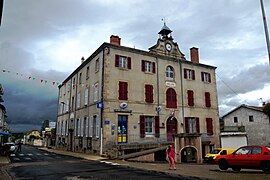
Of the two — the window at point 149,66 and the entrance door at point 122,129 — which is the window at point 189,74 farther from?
the entrance door at point 122,129

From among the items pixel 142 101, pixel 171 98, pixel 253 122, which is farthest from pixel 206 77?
pixel 253 122

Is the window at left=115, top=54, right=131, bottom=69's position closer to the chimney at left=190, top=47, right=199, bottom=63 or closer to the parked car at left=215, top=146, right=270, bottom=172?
the chimney at left=190, top=47, right=199, bottom=63

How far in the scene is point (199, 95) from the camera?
26.8 meters

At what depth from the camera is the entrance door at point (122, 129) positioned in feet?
66.9

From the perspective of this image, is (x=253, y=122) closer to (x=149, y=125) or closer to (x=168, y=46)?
(x=168, y=46)

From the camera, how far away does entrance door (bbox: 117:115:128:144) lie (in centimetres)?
2041

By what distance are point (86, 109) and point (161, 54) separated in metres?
9.80

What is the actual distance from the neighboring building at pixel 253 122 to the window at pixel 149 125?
12314mm

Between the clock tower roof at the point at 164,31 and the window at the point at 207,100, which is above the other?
the clock tower roof at the point at 164,31

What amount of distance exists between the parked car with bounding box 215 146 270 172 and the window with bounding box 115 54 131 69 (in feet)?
41.9

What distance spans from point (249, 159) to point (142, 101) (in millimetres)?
12508

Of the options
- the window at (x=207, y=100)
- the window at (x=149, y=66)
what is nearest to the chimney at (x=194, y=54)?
the window at (x=207, y=100)

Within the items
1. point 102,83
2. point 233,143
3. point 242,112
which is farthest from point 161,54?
point 242,112

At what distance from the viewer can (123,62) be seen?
22.2m
